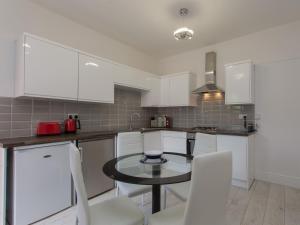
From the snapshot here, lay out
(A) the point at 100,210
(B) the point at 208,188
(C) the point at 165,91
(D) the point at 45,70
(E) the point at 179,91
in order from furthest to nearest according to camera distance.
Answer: (C) the point at 165,91 < (E) the point at 179,91 < (D) the point at 45,70 < (A) the point at 100,210 < (B) the point at 208,188

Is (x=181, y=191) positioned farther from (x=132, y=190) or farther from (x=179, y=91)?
(x=179, y=91)

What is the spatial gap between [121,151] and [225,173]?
1.40 metres

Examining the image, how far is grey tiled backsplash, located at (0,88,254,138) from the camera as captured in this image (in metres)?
2.19

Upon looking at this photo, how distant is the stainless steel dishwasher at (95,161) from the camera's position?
234 centimetres

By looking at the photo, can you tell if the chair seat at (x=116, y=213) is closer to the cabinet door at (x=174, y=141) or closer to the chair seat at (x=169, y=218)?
the chair seat at (x=169, y=218)

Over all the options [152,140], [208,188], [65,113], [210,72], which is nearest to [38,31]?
[65,113]

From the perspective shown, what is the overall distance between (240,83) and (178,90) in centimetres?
125

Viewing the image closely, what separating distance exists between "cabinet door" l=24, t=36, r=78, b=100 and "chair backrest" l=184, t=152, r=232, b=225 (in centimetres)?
201

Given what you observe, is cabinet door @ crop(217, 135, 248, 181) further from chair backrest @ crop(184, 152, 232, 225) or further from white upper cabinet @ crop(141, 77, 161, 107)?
chair backrest @ crop(184, 152, 232, 225)

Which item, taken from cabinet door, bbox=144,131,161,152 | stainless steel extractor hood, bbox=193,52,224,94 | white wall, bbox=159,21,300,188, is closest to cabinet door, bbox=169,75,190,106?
stainless steel extractor hood, bbox=193,52,224,94

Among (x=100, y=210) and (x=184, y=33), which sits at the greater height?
(x=184, y=33)

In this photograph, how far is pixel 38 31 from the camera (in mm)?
2416

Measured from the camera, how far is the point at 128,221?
1232mm

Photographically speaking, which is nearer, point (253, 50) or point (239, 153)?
point (239, 153)
